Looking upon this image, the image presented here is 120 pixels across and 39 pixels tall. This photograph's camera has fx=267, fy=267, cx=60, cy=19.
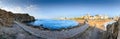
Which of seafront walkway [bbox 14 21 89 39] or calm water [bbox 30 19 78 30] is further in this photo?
calm water [bbox 30 19 78 30]

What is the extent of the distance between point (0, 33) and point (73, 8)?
30.1 ft

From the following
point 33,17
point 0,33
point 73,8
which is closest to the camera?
point 0,33

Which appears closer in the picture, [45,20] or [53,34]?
[53,34]

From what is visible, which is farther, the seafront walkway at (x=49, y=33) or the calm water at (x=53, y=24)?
the calm water at (x=53, y=24)

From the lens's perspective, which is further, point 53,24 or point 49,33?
point 53,24

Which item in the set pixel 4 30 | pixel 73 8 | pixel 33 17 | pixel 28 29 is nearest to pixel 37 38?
pixel 28 29

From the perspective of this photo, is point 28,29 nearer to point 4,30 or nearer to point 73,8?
point 4,30

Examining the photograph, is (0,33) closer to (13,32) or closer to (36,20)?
(13,32)

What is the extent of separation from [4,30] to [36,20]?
607cm

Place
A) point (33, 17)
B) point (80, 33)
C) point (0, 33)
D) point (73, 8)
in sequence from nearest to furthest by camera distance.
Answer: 1. point (0, 33)
2. point (80, 33)
3. point (33, 17)
4. point (73, 8)

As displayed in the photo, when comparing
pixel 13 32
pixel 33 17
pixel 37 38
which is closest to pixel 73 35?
pixel 37 38

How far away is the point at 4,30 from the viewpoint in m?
10.7

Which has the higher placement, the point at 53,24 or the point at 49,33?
the point at 49,33

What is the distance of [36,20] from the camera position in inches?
659
